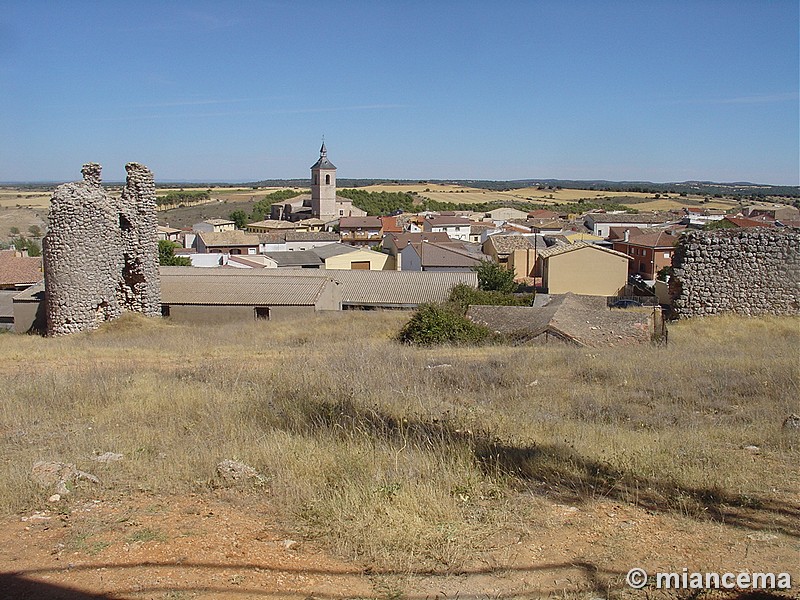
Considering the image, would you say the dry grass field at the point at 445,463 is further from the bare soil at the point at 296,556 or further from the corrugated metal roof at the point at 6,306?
the corrugated metal roof at the point at 6,306

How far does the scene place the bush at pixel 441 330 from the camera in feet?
55.6

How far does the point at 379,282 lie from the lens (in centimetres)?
3039

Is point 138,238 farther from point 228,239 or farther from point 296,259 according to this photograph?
point 228,239

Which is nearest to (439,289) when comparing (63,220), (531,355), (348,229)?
(63,220)

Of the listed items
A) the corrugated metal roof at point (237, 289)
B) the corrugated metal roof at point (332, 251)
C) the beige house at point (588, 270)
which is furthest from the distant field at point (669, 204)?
the corrugated metal roof at point (237, 289)

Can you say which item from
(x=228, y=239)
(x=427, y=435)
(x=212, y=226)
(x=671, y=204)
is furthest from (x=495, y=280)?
(x=671, y=204)

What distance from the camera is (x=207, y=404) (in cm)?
809

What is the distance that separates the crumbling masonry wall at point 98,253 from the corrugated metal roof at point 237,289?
7.23ft

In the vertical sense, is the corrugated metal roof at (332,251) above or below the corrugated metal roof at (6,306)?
above

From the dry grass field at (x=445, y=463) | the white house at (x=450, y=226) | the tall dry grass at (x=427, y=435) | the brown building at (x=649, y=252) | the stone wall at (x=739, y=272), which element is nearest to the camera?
the dry grass field at (x=445, y=463)

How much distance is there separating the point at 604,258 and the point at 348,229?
148 feet

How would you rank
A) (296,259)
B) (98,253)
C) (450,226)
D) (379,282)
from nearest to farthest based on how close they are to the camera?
(98,253)
(379,282)
(296,259)
(450,226)

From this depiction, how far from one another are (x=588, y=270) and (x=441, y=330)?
2269cm

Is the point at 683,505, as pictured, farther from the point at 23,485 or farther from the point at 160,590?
the point at 23,485
